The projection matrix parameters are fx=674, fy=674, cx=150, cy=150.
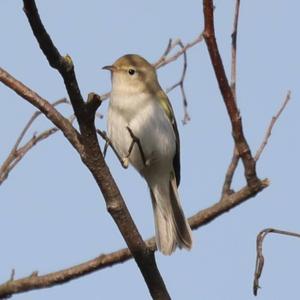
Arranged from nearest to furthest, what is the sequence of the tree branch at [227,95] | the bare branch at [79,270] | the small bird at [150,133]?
the tree branch at [227,95] → the bare branch at [79,270] → the small bird at [150,133]

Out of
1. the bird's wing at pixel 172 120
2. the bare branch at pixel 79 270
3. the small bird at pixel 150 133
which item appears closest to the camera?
the bare branch at pixel 79 270

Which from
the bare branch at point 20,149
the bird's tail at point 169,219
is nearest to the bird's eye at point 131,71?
the bird's tail at point 169,219

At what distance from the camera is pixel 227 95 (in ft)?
7.49

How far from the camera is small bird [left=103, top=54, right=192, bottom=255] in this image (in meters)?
5.07

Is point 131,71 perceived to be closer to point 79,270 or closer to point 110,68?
point 110,68

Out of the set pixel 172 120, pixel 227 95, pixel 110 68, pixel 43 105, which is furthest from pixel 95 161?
pixel 110 68

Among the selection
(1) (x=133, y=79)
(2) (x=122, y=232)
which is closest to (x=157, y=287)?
(2) (x=122, y=232)

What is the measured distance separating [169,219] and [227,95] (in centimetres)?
276

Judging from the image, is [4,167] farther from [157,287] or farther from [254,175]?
[254,175]

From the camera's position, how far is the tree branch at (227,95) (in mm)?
2203

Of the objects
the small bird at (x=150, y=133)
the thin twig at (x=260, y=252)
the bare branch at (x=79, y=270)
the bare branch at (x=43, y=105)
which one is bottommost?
the thin twig at (x=260, y=252)

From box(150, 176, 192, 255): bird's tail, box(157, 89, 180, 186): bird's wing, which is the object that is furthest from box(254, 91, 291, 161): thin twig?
box(157, 89, 180, 186): bird's wing

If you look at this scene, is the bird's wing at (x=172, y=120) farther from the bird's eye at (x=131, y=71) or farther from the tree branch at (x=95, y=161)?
the tree branch at (x=95, y=161)

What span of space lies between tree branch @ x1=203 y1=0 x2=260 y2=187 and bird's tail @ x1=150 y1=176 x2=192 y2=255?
1563 millimetres
